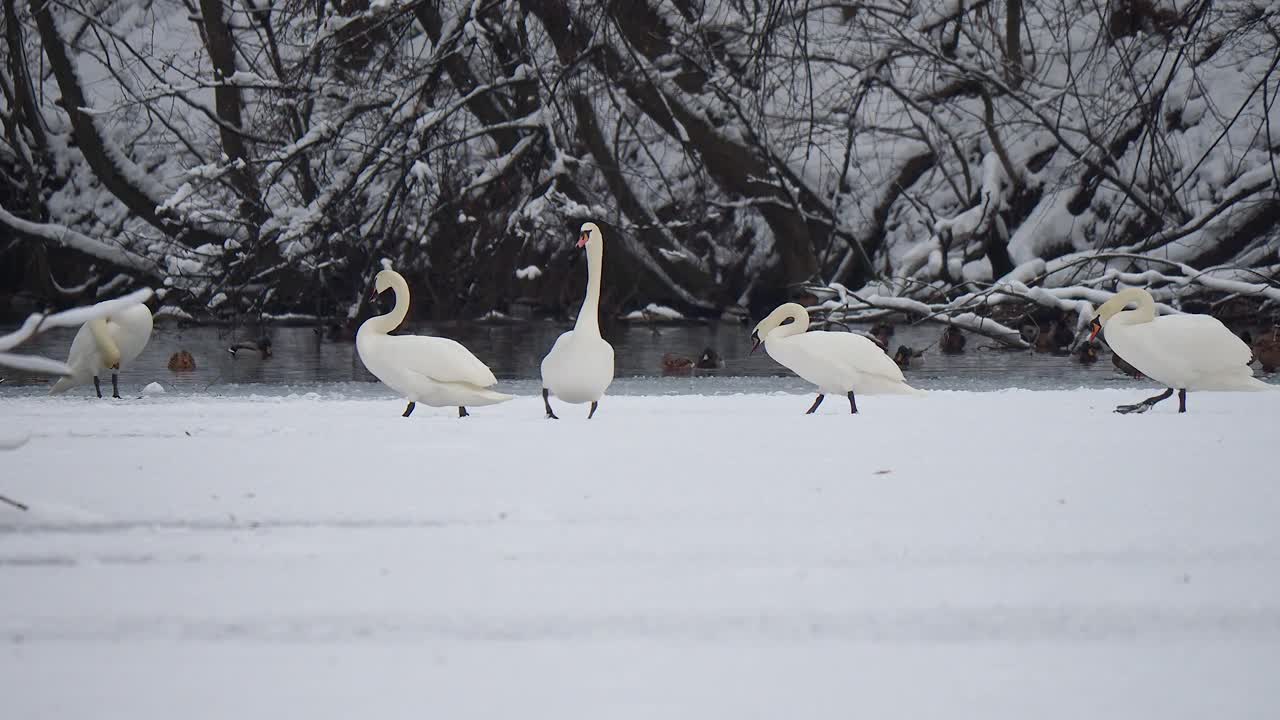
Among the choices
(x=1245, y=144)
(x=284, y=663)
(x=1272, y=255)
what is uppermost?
(x=1245, y=144)

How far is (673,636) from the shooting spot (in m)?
1.39

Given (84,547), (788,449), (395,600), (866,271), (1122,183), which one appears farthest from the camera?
(866,271)

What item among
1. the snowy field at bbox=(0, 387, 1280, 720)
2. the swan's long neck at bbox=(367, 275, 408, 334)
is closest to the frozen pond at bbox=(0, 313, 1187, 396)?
the swan's long neck at bbox=(367, 275, 408, 334)

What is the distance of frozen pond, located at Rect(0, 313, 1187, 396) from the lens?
16.6ft

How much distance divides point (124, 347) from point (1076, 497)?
12.2 ft

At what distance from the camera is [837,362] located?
11.8ft

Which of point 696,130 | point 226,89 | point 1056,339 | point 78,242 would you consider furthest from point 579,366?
point 78,242

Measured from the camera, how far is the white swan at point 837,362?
359cm

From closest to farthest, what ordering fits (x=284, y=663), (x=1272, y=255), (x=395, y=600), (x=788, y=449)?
(x=284, y=663), (x=395, y=600), (x=788, y=449), (x=1272, y=255)

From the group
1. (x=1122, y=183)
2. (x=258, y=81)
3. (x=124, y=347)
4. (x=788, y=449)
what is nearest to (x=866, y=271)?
(x=1122, y=183)

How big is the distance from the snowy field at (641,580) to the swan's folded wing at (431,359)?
52 centimetres

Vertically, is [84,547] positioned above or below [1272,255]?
below

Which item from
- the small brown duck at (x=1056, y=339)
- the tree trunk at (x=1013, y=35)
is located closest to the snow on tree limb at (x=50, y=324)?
the small brown duck at (x=1056, y=339)

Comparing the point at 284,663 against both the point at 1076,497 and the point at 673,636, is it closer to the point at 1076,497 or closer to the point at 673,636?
the point at 673,636
